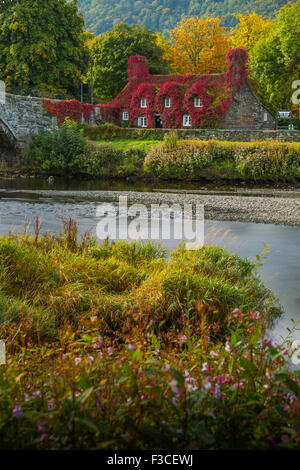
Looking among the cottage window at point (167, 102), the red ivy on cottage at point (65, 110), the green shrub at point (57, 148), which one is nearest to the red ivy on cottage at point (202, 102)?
the cottage window at point (167, 102)

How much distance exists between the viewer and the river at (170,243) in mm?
8891

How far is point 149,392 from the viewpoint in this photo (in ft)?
8.88

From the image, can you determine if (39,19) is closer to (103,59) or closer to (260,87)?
(103,59)

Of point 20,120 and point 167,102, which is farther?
point 167,102

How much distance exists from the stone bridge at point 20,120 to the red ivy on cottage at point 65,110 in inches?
23.5

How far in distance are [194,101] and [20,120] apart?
16.0 meters

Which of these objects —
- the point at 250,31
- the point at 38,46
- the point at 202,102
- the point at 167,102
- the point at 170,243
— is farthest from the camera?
the point at 250,31

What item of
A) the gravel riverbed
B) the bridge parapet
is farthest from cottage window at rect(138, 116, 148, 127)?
the gravel riverbed

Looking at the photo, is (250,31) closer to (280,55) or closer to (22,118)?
(280,55)

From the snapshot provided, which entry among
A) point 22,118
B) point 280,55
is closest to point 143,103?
point 280,55

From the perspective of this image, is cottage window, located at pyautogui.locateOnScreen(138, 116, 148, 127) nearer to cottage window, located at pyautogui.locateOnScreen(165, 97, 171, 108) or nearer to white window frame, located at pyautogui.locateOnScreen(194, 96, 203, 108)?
cottage window, located at pyautogui.locateOnScreen(165, 97, 171, 108)

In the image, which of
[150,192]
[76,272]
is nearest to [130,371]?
[76,272]

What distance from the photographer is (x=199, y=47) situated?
2098 inches

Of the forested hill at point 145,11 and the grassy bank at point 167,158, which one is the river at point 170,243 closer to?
the grassy bank at point 167,158
